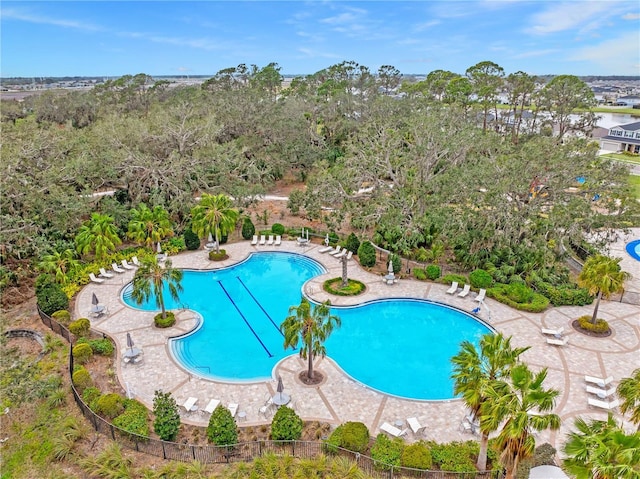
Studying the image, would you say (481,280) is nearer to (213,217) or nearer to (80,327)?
(213,217)

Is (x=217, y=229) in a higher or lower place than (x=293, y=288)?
higher

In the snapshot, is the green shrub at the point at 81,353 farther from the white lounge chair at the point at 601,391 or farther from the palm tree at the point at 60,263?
the white lounge chair at the point at 601,391

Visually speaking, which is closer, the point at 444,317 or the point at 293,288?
the point at 444,317

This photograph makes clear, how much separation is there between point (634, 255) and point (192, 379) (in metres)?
30.5

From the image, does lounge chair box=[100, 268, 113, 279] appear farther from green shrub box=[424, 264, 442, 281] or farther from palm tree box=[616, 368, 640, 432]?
palm tree box=[616, 368, 640, 432]

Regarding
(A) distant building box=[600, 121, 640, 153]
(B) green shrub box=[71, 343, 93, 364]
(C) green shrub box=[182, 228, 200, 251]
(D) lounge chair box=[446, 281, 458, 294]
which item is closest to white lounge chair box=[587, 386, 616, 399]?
(D) lounge chair box=[446, 281, 458, 294]

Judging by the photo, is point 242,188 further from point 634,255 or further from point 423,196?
point 634,255

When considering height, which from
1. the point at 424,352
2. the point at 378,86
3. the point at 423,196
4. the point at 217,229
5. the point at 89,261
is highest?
the point at 378,86

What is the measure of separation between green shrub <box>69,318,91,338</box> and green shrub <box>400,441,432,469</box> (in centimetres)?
1541

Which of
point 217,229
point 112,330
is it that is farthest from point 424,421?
point 217,229

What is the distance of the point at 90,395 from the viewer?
15844mm

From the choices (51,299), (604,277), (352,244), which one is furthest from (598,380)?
(51,299)

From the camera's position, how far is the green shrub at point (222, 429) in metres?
13.8

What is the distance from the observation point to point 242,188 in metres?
33.8
